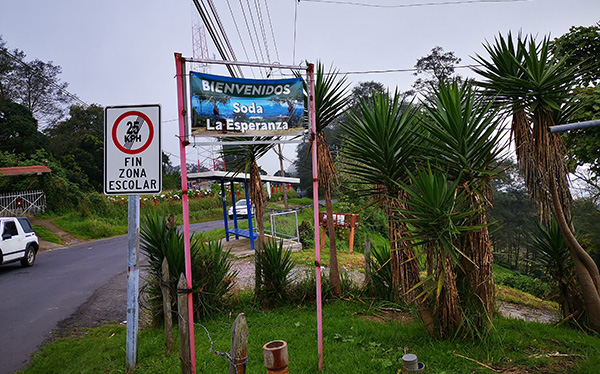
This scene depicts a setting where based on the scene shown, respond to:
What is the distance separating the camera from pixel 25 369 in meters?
4.97

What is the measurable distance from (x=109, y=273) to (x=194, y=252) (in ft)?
20.4

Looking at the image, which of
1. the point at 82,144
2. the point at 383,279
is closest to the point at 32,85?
the point at 82,144

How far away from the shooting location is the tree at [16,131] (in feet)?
93.2

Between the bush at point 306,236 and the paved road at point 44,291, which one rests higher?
the bush at point 306,236

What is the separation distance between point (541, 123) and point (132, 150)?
563 centimetres

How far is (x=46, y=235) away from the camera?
60.1 ft

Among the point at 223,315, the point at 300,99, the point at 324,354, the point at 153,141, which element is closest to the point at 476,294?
the point at 324,354

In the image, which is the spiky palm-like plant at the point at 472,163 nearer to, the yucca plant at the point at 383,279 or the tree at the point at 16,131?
the yucca plant at the point at 383,279

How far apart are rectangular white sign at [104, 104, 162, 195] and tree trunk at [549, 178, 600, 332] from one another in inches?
210

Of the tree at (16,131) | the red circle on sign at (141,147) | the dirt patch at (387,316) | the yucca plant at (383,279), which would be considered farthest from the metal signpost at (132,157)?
the tree at (16,131)

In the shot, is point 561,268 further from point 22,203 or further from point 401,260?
point 22,203

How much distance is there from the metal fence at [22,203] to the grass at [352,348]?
18.2 metres

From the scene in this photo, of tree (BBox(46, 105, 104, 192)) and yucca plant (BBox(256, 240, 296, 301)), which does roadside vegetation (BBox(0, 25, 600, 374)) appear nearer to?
yucca plant (BBox(256, 240, 296, 301))

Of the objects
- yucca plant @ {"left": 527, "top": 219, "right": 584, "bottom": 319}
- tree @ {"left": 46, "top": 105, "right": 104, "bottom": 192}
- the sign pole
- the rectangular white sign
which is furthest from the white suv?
tree @ {"left": 46, "top": 105, "right": 104, "bottom": 192}
